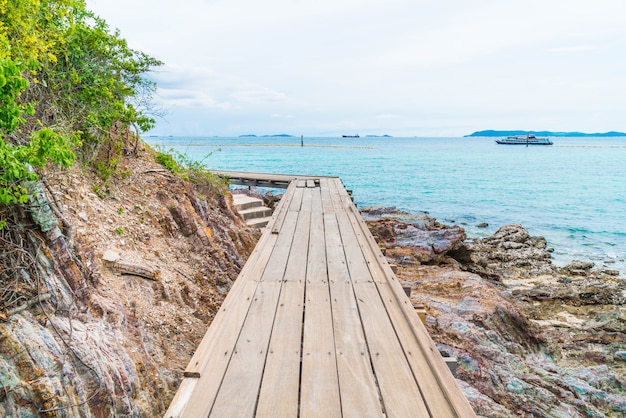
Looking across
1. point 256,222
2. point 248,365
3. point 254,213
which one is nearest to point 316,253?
point 248,365

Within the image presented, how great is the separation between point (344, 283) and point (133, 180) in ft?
12.8

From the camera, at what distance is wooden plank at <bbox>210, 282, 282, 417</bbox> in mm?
2480

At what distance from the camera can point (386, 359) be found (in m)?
3.00

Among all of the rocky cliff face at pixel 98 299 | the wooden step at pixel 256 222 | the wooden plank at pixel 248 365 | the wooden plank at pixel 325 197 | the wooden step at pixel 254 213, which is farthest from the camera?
the wooden step at pixel 254 213

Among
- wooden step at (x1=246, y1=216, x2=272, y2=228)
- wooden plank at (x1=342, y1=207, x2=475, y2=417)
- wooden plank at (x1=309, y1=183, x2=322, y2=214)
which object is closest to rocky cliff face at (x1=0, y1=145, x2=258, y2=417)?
wooden plank at (x1=342, y1=207, x2=475, y2=417)

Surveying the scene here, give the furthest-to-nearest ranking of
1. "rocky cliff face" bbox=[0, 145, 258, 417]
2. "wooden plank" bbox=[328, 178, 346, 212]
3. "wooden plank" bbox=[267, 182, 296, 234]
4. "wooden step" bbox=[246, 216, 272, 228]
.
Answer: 1. "wooden step" bbox=[246, 216, 272, 228]
2. "wooden plank" bbox=[328, 178, 346, 212]
3. "wooden plank" bbox=[267, 182, 296, 234]
4. "rocky cliff face" bbox=[0, 145, 258, 417]

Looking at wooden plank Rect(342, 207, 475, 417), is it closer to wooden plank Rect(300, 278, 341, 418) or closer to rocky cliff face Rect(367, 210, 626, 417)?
wooden plank Rect(300, 278, 341, 418)

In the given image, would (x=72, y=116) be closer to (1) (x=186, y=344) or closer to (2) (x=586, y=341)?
(1) (x=186, y=344)

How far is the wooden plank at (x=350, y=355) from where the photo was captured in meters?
2.51

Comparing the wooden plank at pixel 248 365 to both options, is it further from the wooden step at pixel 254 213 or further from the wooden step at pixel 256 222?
the wooden step at pixel 254 213

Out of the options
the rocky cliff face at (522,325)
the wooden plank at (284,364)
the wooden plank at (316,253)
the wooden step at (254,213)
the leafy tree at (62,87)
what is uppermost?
the leafy tree at (62,87)

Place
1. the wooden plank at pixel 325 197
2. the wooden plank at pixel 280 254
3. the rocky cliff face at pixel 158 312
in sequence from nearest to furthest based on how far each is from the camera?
the rocky cliff face at pixel 158 312
the wooden plank at pixel 280 254
the wooden plank at pixel 325 197

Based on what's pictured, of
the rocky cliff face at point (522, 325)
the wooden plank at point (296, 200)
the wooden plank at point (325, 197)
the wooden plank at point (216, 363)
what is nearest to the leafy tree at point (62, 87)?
the wooden plank at point (216, 363)

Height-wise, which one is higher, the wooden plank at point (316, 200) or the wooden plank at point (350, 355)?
the wooden plank at point (316, 200)
